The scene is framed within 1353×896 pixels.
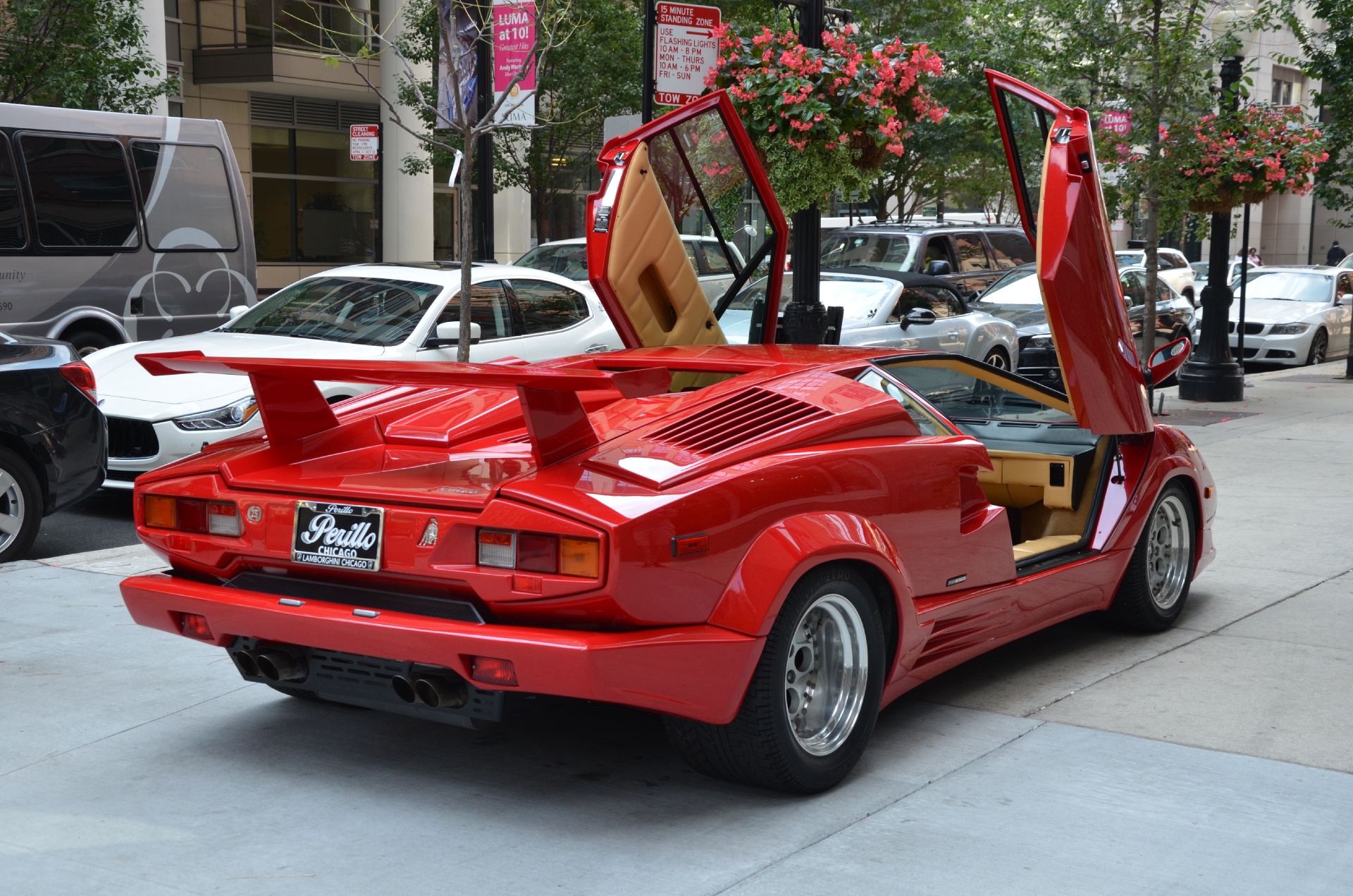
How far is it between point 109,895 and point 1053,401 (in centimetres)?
418

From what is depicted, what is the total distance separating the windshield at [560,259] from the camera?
15.5 m

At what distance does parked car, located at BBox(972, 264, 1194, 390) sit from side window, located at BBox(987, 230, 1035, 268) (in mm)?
699

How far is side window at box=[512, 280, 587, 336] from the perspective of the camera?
10398mm

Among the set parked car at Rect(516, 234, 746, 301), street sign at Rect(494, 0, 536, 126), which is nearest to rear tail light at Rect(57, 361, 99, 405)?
street sign at Rect(494, 0, 536, 126)

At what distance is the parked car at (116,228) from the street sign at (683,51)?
16.7 feet

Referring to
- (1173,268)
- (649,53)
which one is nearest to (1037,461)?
(649,53)

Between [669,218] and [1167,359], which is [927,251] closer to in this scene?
[669,218]

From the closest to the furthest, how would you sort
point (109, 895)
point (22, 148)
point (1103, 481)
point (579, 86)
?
1. point (109, 895)
2. point (1103, 481)
3. point (22, 148)
4. point (579, 86)

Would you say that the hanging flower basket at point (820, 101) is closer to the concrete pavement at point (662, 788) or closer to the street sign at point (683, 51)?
the street sign at point (683, 51)

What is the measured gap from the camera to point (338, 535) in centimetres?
391

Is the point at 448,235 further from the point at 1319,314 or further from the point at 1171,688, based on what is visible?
the point at 1171,688

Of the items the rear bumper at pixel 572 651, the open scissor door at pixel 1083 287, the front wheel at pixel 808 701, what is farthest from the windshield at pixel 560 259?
the rear bumper at pixel 572 651

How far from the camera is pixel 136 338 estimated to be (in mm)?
12734

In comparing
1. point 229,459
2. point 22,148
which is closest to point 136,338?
point 22,148
